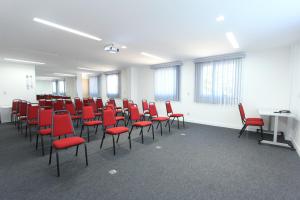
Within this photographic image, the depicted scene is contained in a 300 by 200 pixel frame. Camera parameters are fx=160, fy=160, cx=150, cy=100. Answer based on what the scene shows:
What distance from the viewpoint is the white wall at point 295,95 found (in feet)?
11.7

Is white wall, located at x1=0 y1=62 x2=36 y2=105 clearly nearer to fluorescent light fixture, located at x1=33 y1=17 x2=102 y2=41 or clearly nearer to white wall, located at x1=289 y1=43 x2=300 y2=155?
fluorescent light fixture, located at x1=33 y1=17 x2=102 y2=41

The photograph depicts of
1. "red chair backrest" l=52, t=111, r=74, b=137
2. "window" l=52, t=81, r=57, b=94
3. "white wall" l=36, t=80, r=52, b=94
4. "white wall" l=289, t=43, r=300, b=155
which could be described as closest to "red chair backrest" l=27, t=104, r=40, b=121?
"red chair backrest" l=52, t=111, r=74, b=137

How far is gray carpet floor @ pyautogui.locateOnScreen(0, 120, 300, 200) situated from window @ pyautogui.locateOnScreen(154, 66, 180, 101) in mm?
3208

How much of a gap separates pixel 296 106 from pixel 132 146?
3.92m

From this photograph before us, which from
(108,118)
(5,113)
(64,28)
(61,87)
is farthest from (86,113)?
(61,87)

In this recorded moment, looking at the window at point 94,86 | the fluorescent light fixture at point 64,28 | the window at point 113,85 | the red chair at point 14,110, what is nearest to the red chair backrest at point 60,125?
the fluorescent light fixture at point 64,28

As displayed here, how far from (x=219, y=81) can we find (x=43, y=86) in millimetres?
18046

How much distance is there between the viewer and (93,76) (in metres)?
11.0

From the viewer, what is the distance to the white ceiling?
2252 mm

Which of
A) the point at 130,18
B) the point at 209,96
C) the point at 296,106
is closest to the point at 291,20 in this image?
the point at 296,106

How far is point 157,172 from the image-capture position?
255cm

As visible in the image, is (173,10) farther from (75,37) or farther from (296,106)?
(296,106)

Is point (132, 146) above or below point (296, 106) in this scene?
below

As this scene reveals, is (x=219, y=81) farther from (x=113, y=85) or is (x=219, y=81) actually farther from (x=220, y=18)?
(x=113, y=85)
